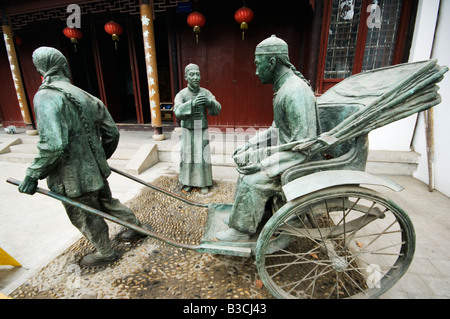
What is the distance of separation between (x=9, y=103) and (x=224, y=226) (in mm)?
11510

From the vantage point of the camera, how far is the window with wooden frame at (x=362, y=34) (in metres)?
4.58

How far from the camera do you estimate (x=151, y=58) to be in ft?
18.9

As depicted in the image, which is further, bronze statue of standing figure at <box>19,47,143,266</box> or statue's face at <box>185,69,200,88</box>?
statue's face at <box>185,69,200,88</box>

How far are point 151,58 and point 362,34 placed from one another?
507cm

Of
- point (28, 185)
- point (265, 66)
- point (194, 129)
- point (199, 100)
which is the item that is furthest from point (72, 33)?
point (265, 66)

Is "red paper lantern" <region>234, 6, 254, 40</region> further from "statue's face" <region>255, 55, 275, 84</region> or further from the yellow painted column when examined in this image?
the yellow painted column

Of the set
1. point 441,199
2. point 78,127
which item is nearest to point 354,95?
point 78,127

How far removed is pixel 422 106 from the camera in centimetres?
163

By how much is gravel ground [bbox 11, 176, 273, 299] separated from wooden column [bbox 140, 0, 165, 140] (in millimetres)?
3889

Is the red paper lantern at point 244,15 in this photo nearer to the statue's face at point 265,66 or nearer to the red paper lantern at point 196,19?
the red paper lantern at point 196,19

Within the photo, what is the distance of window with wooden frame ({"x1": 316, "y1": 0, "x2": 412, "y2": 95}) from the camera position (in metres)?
4.58

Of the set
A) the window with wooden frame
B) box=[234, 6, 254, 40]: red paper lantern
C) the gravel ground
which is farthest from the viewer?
box=[234, 6, 254, 40]: red paper lantern

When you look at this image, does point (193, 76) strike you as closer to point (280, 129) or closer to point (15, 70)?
point (280, 129)

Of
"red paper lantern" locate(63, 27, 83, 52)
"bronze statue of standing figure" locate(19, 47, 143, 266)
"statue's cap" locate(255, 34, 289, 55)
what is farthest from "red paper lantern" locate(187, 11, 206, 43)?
"statue's cap" locate(255, 34, 289, 55)
